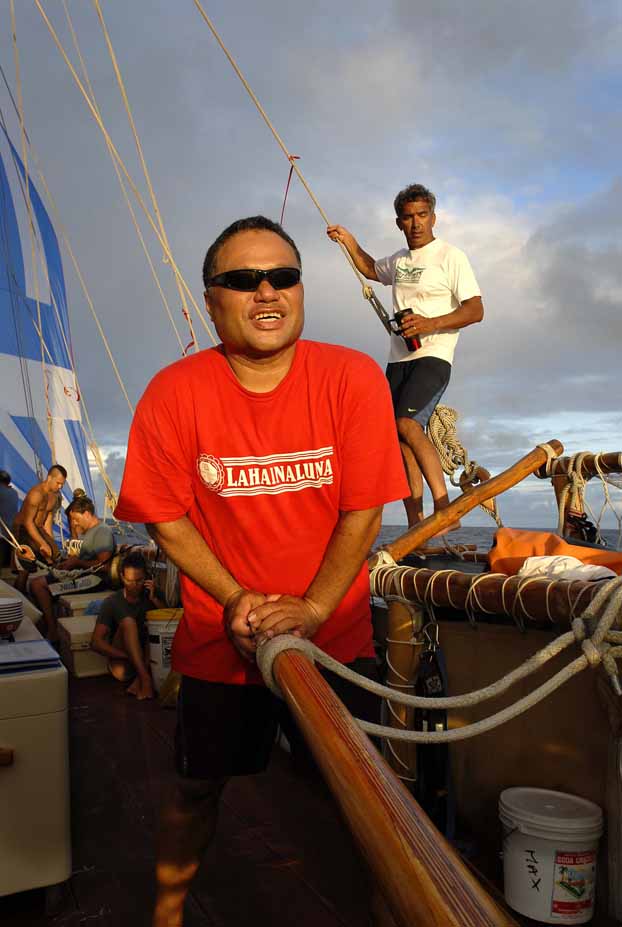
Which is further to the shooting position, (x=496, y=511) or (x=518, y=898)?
(x=496, y=511)

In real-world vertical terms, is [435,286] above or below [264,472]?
above

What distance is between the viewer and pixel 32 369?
49.7 ft

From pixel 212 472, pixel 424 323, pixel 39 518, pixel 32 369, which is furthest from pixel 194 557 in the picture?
pixel 32 369

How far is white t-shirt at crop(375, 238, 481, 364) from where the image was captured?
3.96 m

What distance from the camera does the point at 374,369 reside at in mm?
1815

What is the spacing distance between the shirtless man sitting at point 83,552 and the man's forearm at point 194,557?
4797 millimetres

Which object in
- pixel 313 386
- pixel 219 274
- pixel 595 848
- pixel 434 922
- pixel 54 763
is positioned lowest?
pixel 595 848

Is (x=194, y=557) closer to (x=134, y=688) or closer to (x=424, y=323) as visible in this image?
(x=424, y=323)

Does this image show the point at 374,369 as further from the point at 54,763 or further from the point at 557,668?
the point at 54,763

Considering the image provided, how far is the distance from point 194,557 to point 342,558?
0.32m

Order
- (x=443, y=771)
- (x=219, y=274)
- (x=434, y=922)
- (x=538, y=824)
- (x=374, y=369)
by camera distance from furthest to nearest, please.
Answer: (x=443, y=771), (x=538, y=824), (x=374, y=369), (x=219, y=274), (x=434, y=922)

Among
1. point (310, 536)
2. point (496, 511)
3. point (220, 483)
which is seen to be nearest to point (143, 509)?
point (220, 483)

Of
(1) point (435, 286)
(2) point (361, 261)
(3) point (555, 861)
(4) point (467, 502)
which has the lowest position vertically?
(3) point (555, 861)

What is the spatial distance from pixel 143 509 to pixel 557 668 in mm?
1254
